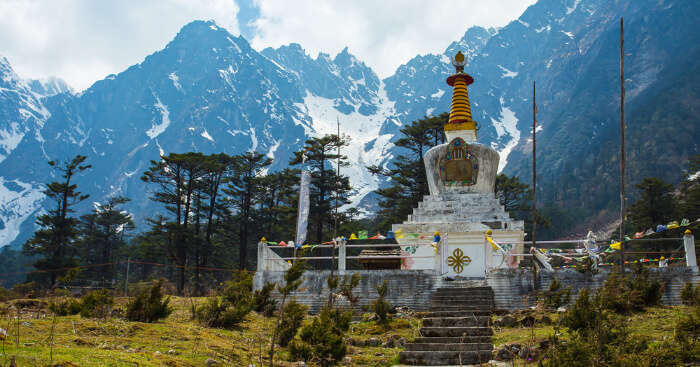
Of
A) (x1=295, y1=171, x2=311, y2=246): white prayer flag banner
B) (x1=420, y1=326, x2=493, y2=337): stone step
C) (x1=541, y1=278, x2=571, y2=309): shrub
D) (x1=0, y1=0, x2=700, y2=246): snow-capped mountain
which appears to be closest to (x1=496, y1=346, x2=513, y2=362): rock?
(x1=420, y1=326, x2=493, y2=337): stone step

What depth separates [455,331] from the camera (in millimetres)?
11844

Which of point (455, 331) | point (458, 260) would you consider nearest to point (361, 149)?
point (458, 260)

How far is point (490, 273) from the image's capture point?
50.0ft

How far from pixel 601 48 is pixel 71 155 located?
157 metres

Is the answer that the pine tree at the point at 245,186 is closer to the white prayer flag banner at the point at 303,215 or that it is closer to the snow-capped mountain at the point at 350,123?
the white prayer flag banner at the point at 303,215

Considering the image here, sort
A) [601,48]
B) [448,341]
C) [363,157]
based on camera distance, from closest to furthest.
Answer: [448,341] < [601,48] < [363,157]

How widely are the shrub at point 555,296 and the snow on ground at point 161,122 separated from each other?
182m

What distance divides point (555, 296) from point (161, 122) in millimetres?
190194

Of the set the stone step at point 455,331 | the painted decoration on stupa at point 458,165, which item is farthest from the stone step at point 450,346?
the painted decoration on stupa at point 458,165

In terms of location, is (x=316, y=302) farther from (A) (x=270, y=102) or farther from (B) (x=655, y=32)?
(A) (x=270, y=102)

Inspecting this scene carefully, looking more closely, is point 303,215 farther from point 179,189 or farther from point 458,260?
point 179,189

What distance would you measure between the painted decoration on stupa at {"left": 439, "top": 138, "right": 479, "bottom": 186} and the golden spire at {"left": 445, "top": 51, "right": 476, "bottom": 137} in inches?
Result: 77.4

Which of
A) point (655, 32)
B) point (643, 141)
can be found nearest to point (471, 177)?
point (643, 141)

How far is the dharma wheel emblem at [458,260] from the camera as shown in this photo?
17031mm
